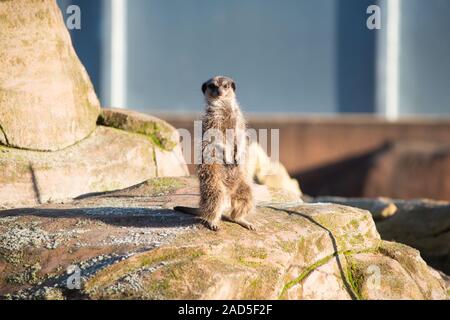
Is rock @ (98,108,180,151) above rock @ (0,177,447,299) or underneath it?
above

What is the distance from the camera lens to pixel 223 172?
204 inches

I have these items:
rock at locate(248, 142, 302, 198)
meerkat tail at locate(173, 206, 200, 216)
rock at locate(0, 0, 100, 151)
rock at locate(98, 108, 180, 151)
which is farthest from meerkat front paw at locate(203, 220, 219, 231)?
rock at locate(248, 142, 302, 198)

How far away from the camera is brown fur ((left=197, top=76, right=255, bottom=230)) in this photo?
16.5 ft

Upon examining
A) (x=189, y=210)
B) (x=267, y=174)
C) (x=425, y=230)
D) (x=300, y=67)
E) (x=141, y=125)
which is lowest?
(x=425, y=230)

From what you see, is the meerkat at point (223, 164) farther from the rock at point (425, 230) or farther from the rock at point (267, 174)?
the rock at point (267, 174)

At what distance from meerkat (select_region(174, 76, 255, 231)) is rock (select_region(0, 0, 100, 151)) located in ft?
6.05

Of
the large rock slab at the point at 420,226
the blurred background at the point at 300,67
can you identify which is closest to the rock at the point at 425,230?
the large rock slab at the point at 420,226

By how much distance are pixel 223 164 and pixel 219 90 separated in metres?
0.51

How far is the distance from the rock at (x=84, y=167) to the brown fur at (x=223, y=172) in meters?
1.65

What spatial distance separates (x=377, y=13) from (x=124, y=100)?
4.36 metres

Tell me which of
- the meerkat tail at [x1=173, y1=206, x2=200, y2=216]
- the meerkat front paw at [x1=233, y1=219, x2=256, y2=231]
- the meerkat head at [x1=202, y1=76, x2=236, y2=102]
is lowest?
the meerkat front paw at [x1=233, y1=219, x2=256, y2=231]

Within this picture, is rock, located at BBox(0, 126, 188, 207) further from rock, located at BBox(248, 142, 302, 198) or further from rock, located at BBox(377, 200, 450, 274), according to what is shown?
rock, located at BBox(377, 200, 450, 274)

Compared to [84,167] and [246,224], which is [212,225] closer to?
[246,224]

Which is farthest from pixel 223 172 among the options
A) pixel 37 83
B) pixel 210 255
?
pixel 37 83
